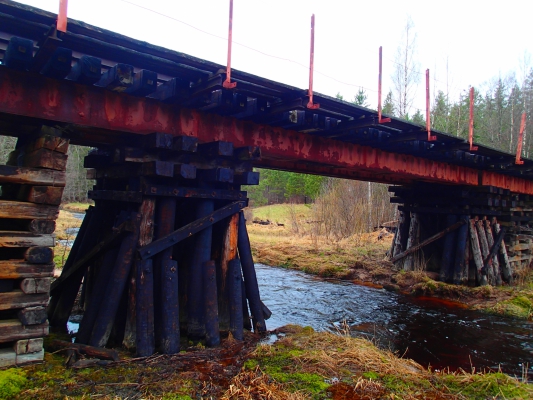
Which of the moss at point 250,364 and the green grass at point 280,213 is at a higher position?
the green grass at point 280,213

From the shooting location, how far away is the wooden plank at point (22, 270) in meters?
3.98

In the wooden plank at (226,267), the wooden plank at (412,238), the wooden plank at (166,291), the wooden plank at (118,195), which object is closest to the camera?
the wooden plank at (166,291)

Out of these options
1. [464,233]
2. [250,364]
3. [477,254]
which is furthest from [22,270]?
[477,254]

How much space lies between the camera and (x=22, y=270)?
4062 mm

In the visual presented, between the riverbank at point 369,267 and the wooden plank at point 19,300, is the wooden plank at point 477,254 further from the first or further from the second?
the wooden plank at point 19,300

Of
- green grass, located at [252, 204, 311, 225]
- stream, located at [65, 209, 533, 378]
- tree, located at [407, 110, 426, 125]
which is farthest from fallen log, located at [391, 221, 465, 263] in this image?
tree, located at [407, 110, 426, 125]

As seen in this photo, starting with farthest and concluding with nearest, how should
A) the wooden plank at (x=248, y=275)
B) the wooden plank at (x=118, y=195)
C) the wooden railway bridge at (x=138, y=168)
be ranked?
the wooden plank at (x=248, y=275), the wooden plank at (x=118, y=195), the wooden railway bridge at (x=138, y=168)

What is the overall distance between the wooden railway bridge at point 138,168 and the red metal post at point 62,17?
6 cm

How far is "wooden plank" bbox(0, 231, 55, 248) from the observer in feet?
13.1

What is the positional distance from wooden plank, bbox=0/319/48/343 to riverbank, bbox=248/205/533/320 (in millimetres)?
8992

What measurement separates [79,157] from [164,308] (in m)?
43.8

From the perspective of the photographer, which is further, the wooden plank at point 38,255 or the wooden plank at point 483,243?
the wooden plank at point 483,243

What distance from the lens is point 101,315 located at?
4777mm

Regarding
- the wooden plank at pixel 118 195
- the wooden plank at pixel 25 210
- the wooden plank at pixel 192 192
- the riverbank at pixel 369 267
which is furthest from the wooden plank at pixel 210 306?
the riverbank at pixel 369 267
